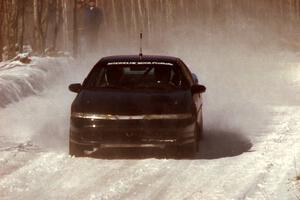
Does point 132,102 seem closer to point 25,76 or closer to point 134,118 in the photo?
point 134,118

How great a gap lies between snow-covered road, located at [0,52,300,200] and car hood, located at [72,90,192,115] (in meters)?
0.66

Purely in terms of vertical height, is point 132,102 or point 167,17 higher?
point 132,102

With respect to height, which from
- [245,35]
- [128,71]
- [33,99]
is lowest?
[245,35]

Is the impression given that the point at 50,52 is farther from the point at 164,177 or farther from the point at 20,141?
the point at 164,177

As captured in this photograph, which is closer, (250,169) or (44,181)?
(44,181)

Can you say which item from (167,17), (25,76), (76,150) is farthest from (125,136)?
(167,17)

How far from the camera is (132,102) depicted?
1002 cm

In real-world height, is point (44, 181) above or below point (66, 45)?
above

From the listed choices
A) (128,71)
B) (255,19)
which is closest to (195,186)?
(128,71)

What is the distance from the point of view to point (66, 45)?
105ft

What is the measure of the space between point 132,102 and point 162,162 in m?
0.95

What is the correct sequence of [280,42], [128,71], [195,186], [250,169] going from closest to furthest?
[195,186], [250,169], [128,71], [280,42]

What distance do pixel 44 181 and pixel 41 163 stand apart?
44.0 inches

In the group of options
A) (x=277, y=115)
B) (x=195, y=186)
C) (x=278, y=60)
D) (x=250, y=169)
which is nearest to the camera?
(x=195, y=186)
